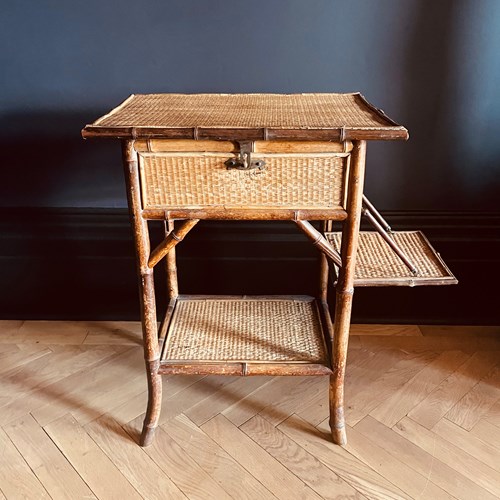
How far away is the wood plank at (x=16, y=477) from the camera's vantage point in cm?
111

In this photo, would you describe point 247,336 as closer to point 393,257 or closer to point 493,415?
point 393,257

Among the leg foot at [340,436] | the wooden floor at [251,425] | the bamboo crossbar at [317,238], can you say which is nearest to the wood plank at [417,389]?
the wooden floor at [251,425]

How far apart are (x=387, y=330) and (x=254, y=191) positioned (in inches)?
33.5

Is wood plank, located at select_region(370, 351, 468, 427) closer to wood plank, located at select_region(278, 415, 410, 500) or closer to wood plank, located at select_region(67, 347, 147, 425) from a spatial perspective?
wood plank, located at select_region(278, 415, 410, 500)

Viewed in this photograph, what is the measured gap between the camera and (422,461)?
118 cm

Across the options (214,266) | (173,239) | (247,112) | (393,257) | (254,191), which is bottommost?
(214,266)

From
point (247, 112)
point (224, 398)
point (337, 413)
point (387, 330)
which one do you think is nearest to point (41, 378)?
point (224, 398)

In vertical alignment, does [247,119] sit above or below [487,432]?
above

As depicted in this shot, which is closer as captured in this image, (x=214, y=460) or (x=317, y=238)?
(x=317, y=238)

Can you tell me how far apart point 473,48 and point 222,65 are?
0.66 metres

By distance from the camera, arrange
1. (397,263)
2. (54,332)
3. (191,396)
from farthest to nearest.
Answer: (54,332) < (191,396) < (397,263)

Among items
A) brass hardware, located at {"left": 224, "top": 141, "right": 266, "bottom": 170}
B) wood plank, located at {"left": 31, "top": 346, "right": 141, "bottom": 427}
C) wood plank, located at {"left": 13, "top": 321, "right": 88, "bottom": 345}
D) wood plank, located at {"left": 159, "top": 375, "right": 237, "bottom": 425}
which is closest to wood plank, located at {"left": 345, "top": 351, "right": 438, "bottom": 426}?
wood plank, located at {"left": 159, "top": 375, "right": 237, "bottom": 425}

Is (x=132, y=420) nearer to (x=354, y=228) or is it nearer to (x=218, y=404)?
(x=218, y=404)

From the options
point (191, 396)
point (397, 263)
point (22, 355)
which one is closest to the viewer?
point (397, 263)
